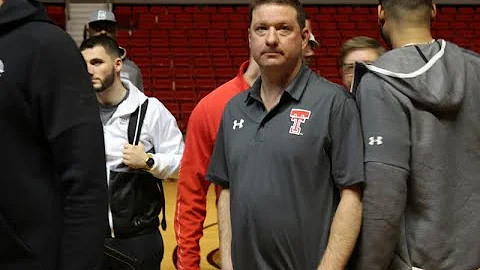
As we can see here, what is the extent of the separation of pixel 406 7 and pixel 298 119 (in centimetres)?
48

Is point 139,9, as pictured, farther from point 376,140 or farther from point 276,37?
point 376,140

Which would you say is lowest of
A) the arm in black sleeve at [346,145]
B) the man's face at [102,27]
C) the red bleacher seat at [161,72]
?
the red bleacher seat at [161,72]

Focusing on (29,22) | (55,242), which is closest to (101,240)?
(55,242)

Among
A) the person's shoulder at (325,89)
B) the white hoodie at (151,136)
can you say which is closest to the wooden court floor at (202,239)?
the white hoodie at (151,136)

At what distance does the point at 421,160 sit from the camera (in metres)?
2.10

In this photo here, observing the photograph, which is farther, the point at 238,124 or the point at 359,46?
the point at 359,46

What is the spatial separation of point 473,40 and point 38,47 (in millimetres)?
14101

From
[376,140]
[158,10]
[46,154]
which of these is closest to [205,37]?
[158,10]

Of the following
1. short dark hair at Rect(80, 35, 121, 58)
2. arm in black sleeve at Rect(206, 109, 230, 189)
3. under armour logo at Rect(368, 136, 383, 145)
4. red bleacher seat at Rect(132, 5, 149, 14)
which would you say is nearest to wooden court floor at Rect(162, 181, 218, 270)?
short dark hair at Rect(80, 35, 121, 58)

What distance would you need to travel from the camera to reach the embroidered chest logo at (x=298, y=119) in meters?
2.16

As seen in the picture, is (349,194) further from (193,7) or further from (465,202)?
(193,7)

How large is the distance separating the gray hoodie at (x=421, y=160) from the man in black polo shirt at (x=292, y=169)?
0.06 meters

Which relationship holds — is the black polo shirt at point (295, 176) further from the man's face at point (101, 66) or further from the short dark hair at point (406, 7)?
the man's face at point (101, 66)

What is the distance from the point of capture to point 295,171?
2.13 m
